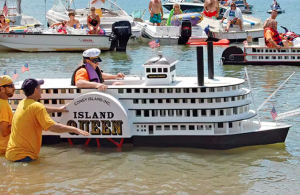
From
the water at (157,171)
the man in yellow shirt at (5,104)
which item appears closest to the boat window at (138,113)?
the water at (157,171)

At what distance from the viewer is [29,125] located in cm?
1119

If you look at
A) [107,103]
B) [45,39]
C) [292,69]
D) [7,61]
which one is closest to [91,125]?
[107,103]

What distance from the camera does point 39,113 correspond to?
36.2 feet

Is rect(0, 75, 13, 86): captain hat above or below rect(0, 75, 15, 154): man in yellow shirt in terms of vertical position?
above

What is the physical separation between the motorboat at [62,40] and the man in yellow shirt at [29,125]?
66.0 feet

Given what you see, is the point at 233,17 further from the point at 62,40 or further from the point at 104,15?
the point at 62,40

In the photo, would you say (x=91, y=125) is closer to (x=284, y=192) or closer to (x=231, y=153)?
(x=231, y=153)

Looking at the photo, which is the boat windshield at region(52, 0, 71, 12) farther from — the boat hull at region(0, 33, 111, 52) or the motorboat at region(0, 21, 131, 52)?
the boat hull at region(0, 33, 111, 52)

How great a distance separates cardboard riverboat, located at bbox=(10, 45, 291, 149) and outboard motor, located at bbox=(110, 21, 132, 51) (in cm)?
1840

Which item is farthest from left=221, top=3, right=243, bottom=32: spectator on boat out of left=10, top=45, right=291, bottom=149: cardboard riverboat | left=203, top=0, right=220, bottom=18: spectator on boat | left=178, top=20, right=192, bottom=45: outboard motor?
left=10, top=45, right=291, bottom=149: cardboard riverboat

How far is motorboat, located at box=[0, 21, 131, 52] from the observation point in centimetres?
3138

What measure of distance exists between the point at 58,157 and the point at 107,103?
1.68m

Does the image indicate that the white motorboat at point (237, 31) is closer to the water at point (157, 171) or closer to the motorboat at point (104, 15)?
the motorboat at point (104, 15)

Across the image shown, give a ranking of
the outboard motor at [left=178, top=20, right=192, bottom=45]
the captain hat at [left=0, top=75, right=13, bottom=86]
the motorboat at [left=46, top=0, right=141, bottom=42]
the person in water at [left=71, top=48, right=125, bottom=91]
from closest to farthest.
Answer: the captain hat at [left=0, top=75, right=13, bottom=86] → the person in water at [left=71, top=48, right=125, bottom=91] → the outboard motor at [left=178, top=20, right=192, bottom=45] → the motorboat at [left=46, top=0, right=141, bottom=42]
